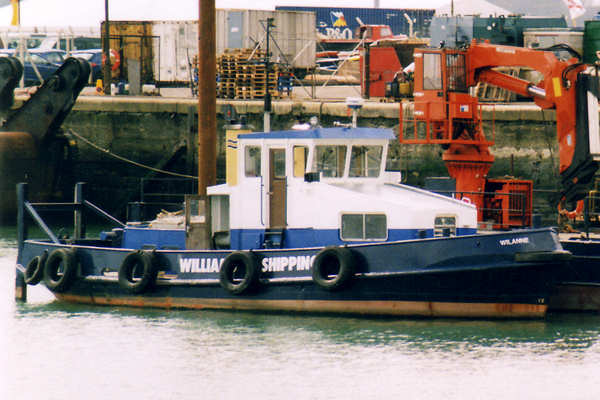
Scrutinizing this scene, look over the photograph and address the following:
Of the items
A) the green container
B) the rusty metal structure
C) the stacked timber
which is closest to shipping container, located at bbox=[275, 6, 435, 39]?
the green container

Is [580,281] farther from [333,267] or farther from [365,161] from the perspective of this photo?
[333,267]

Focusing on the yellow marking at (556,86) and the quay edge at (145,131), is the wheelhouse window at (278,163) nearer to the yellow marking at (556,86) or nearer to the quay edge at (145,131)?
the yellow marking at (556,86)

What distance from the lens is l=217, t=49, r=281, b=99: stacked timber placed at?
29531mm

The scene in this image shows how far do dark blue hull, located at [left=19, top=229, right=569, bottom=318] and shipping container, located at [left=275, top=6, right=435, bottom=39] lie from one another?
41.0m

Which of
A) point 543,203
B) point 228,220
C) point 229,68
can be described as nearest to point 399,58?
point 229,68

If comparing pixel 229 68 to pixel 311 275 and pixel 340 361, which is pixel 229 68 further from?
pixel 340 361

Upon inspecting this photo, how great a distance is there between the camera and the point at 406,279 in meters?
15.0

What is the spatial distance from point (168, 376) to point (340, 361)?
1941 millimetres

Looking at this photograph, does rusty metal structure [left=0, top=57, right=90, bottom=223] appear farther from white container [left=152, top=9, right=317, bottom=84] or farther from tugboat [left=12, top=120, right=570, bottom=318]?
tugboat [left=12, top=120, right=570, bottom=318]

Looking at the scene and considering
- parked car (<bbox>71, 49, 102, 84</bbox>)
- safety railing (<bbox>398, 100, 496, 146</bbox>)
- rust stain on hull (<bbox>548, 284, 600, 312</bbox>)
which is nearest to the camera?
rust stain on hull (<bbox>548, 284, 600, 312</bbox>)

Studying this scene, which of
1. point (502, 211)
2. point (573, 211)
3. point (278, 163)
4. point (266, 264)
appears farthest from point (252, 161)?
point (573, 211)

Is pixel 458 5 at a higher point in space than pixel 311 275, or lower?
higher

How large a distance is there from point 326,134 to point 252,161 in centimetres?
111

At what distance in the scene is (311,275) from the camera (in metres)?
15.2
